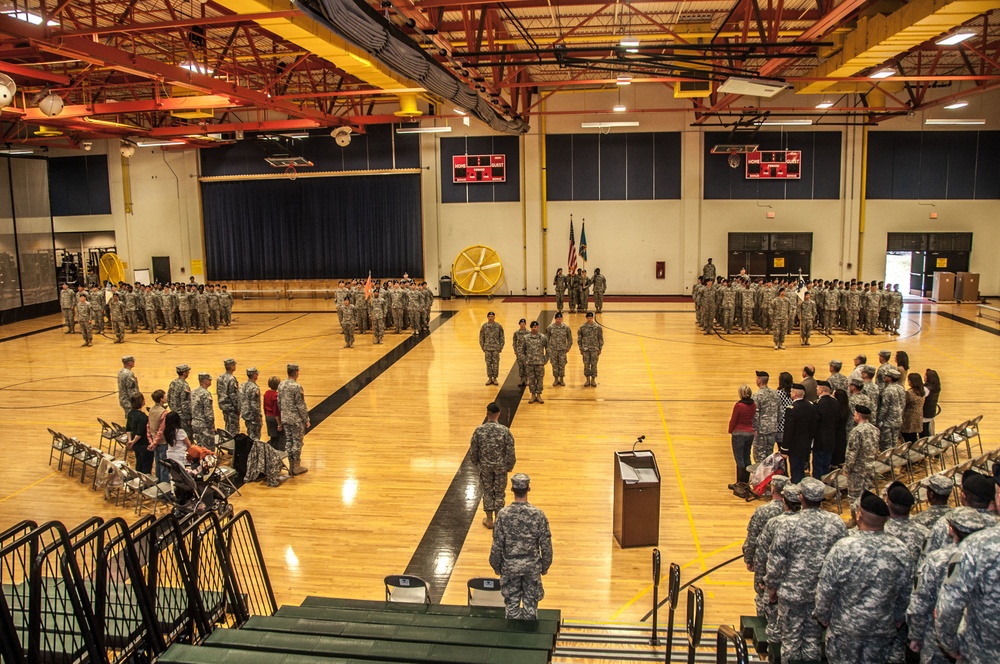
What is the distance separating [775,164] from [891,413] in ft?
60.6

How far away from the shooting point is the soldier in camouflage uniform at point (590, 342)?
520 inches

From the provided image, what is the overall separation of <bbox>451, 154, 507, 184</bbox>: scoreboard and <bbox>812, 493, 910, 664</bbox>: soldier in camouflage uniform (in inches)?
932

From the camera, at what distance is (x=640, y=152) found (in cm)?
2616

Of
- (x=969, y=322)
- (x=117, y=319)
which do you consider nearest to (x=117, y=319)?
(x=117, y=319)

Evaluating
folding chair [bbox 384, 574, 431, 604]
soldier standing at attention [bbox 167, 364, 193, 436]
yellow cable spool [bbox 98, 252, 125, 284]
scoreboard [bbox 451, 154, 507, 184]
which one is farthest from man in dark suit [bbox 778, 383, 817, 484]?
yellow cable spool [bbox 98, 252, 125, 284]

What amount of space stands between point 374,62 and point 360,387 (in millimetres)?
5872

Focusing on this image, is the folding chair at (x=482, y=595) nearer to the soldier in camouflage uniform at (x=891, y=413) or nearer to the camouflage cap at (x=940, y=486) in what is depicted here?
the camouflage cap at (x=940, y=486)

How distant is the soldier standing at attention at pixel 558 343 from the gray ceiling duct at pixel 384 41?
425 centimetres

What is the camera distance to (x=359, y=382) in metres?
14.4

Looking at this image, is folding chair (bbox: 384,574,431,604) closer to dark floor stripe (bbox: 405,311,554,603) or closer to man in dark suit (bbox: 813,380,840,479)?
dark floor stripe (bbox: 405,311,554,603)

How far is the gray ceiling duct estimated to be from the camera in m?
6.57

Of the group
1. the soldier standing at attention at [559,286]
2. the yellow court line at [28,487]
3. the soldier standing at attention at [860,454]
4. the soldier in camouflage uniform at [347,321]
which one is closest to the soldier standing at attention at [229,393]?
the yellow court line at [28,487]

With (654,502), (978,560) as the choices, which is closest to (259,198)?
(654,502)

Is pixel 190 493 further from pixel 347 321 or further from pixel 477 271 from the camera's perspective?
pixel 477 271
